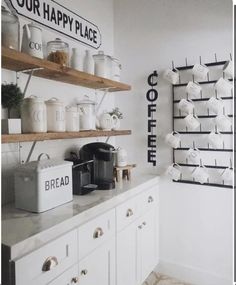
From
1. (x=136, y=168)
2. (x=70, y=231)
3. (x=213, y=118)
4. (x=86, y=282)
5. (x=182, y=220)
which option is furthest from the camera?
(x=136, y=168)

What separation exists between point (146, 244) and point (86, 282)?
0.79 metres

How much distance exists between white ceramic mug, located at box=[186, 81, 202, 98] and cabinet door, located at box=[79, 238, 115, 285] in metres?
1.24

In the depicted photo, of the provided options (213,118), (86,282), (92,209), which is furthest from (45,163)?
(213,118)

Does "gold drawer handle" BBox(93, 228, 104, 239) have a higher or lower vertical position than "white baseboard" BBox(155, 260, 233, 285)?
higher

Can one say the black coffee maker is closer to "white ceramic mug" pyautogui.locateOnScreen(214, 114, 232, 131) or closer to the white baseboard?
"white ceramic mug" pyautogui.locateOnScreen(214, 114, 232, 131)

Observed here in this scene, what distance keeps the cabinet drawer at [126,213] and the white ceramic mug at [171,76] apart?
100cm

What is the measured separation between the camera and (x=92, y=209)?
1.43m

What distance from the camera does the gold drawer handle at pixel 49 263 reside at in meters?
1.12

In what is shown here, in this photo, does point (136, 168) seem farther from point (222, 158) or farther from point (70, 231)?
point (70, 231)

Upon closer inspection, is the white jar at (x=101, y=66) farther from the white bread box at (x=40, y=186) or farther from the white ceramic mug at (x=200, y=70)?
the white bread box at (x=40, y=186)

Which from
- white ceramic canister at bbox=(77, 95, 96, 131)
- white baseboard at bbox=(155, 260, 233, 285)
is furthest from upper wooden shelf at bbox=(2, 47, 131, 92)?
white baseboard at bbox=(155, 260, 233, 285)

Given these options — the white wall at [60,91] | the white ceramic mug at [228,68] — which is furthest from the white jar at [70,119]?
the white ceramic mug at [228,68]

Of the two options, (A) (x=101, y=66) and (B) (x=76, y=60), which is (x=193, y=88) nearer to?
(A) (x=101, y=66)

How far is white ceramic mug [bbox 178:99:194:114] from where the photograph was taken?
1.98 metres
